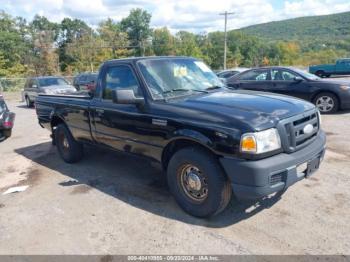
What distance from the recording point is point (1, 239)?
12.1 feet

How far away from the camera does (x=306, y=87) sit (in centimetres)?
973

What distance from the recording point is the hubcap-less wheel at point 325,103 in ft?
31.9

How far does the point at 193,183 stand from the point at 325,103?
757 centimetres

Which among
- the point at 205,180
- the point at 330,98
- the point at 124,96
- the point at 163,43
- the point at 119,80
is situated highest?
the point at 163,43

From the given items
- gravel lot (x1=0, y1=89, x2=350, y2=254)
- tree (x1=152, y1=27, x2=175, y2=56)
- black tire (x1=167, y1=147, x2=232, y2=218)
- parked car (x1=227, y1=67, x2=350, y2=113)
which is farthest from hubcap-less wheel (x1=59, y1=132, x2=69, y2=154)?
tree (x1=152, y1=27, x2=175, y2=56)

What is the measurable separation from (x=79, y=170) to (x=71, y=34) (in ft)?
240

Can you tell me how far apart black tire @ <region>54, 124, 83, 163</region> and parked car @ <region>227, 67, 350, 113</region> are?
6590 mm

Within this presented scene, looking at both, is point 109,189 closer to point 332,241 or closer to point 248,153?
point 248,153

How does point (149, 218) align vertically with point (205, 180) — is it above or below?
below

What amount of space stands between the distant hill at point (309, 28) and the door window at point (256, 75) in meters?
95.8

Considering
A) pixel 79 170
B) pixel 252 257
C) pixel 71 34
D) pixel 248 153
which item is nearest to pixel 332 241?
pixel 252 257

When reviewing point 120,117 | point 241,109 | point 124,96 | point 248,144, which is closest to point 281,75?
point 120,117

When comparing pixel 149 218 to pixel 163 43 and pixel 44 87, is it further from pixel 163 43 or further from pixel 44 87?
pixel 163 43

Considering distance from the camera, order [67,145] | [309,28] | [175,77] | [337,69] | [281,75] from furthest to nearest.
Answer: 1. [309,28]
2. [337,69]
3. [281,75]
4. [67,145]
5. [175,77]
